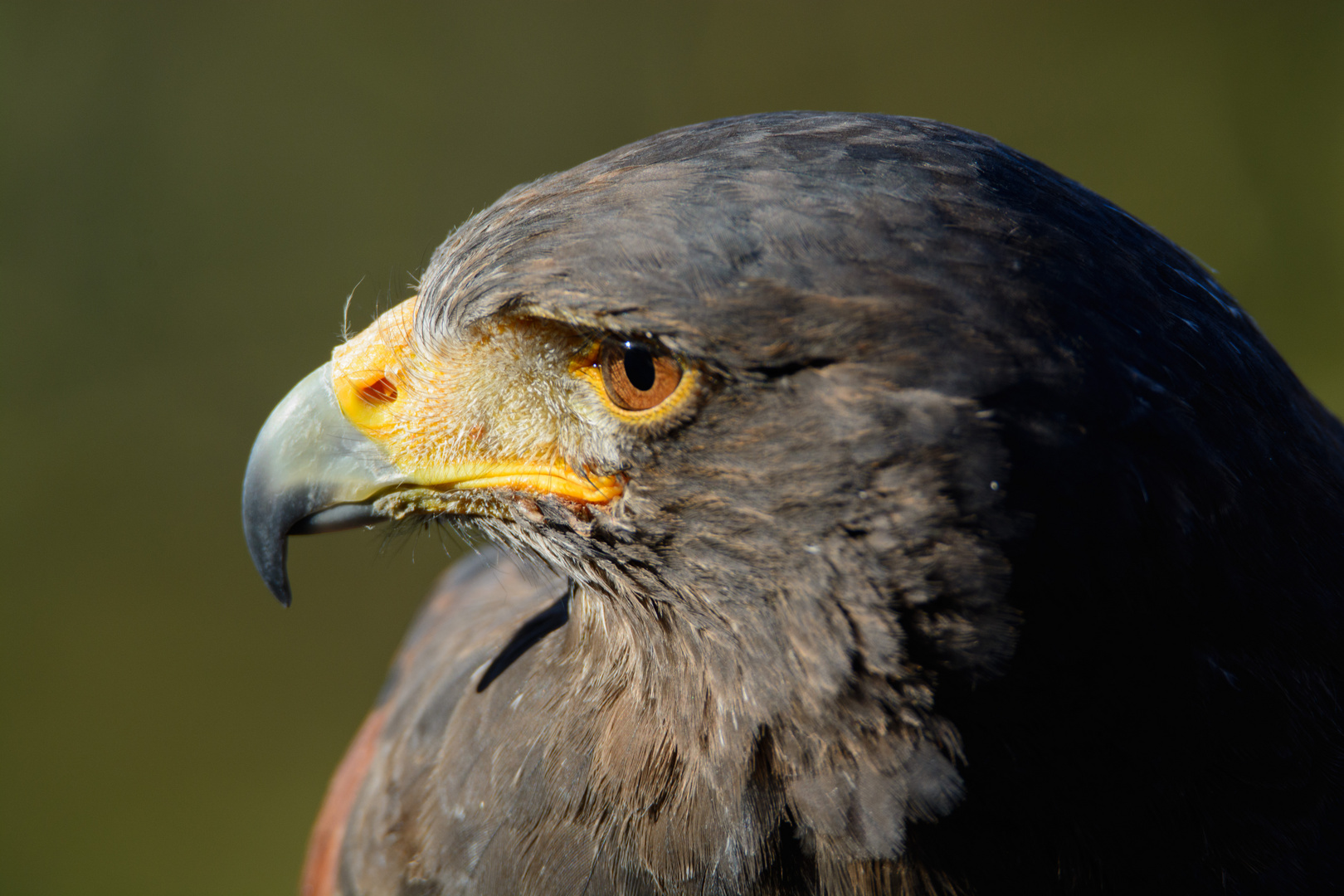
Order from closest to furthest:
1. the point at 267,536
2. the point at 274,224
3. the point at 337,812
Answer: the point at 267,536 → the point at 337,812 → the point at 274,224

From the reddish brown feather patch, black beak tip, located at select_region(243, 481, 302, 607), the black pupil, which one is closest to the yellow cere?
the black pupil

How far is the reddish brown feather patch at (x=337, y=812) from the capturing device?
7.41 feet

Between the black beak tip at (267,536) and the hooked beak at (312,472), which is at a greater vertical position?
the hooked beak at (312,472)

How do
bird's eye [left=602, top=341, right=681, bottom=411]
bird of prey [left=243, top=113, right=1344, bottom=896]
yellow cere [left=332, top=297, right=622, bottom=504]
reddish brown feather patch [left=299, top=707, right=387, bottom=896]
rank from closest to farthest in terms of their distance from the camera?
bird of prey [left=243, top=113, right=1344, bottom=896]
bird's eye [left=602, top=341, right=681, bottom=411]
yellow cere [left=332, top=297, right=622, bottom=504]
reddish brown feather patch [left=299, top=707, right=387, bottom=896]

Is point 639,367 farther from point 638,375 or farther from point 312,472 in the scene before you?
point 312,472

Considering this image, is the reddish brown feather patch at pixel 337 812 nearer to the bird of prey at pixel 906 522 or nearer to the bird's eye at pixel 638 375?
the bird of prey at pixel 906 522

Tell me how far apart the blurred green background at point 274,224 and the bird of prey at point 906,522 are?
172 inches

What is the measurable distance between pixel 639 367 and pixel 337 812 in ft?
5.47

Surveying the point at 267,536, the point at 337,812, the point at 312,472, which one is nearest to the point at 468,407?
the point at 312,472

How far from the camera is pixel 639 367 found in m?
1.31

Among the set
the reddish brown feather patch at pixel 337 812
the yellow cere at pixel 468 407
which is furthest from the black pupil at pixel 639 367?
the reddish brown feather patch at pixel 337 812

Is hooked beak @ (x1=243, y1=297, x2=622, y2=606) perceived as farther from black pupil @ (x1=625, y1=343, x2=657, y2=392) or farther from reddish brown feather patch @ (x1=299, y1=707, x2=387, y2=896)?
reddish brown feather patch @ (x1=299, y1=707, x2=387, y2=896)

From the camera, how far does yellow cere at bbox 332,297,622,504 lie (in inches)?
57.0

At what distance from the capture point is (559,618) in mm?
1755
